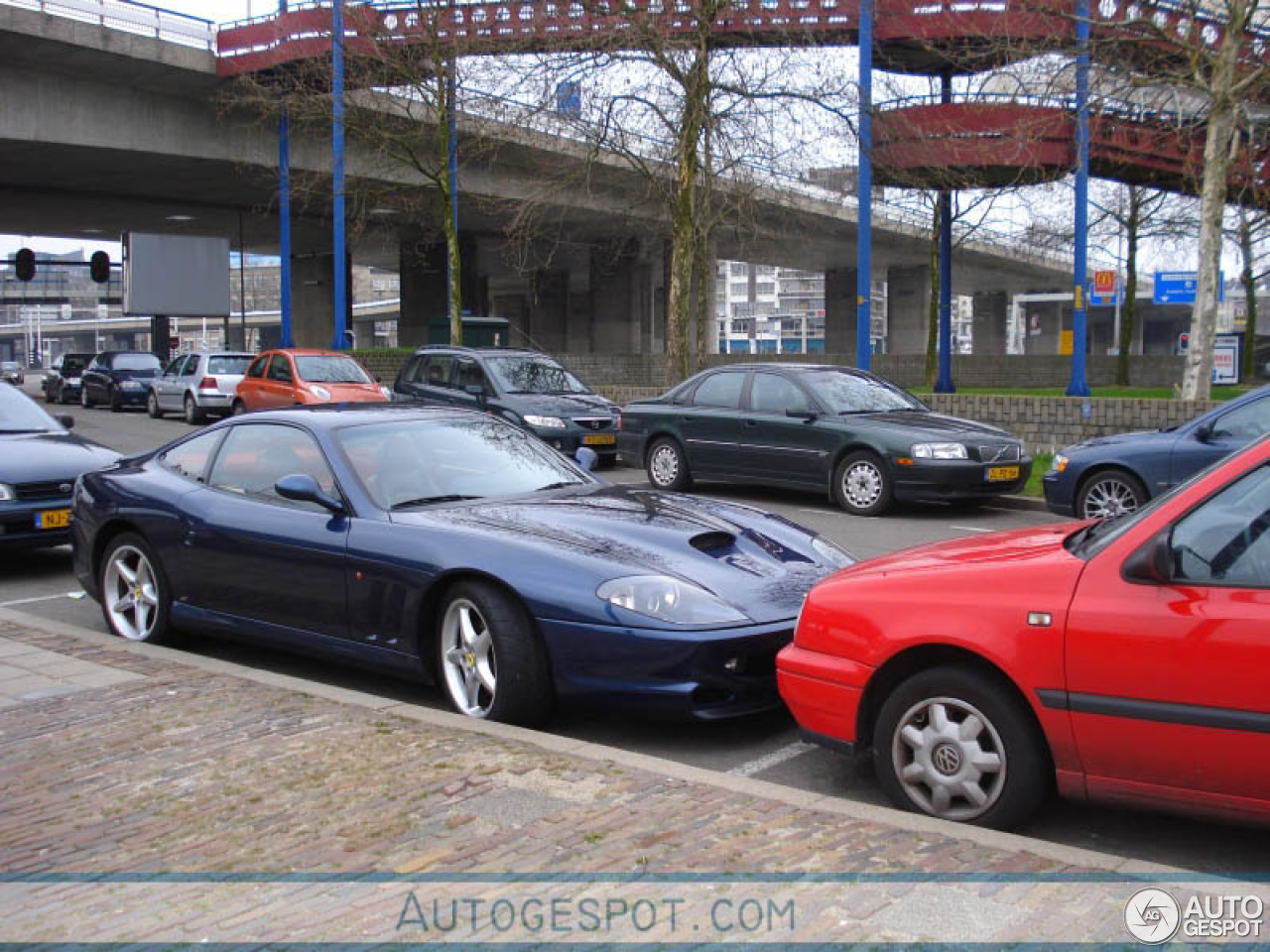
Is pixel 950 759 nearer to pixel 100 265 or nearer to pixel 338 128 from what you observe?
pixel 338 128

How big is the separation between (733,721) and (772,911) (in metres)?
2.34

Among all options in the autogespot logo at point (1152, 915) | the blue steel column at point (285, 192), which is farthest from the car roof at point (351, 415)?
the blue steel column at point (285, 192)

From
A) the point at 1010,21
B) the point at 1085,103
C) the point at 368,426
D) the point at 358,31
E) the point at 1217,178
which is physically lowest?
the point at 368,426

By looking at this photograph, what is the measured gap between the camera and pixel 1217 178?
18.0 meters

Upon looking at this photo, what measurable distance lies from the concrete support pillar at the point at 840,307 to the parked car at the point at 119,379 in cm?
4181

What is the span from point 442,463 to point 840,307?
64655 mm

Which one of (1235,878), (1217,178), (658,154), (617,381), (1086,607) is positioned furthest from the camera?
(617,381)

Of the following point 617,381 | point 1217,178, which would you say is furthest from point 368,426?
point 617,381

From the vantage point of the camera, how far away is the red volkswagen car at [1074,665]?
355cm

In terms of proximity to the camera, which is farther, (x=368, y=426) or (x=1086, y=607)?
(x=368, y=426)

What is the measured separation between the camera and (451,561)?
535cm

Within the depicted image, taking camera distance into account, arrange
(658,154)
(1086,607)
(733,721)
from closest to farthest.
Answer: (1086,607) < (733,721) < (658,154)

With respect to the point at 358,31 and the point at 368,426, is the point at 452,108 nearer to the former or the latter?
the point at 358,31

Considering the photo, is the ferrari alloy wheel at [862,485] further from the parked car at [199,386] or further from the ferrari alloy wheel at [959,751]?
the parked car at [199,386]
